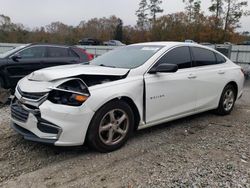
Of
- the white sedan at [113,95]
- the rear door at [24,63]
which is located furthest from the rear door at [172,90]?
the rear door at [24,63]

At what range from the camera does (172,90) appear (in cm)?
428

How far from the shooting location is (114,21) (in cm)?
6550

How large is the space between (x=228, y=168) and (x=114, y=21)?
65169 millimetres

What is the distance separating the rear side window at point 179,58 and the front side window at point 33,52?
4.81 meters

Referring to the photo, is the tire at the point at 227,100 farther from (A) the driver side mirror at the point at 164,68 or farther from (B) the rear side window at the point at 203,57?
(A) the driver side mirror at the point at 164,68

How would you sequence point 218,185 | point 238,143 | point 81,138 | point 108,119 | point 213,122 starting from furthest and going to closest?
point 213,122 → point 238,143 → point 108,119 → point 81,138 → point 218,185

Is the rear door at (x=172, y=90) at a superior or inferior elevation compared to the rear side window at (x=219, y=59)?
inferior

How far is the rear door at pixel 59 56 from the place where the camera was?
8.02 meters

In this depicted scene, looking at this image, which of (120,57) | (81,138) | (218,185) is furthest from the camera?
(120,57)

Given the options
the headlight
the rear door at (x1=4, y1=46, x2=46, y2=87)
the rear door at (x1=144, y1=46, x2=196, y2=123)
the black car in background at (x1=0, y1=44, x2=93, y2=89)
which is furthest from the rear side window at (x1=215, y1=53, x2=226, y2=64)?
the rear door at (x1=4, y1=46, x2=46, y2=87)

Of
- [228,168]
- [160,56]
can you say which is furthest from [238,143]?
[160,56]

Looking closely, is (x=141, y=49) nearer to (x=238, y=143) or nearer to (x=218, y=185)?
(x=238, y=143)

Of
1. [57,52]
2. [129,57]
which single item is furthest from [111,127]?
[57,52]

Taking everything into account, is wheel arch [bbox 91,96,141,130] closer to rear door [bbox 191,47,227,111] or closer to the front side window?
rear door [bbox 191,47,227,111]
